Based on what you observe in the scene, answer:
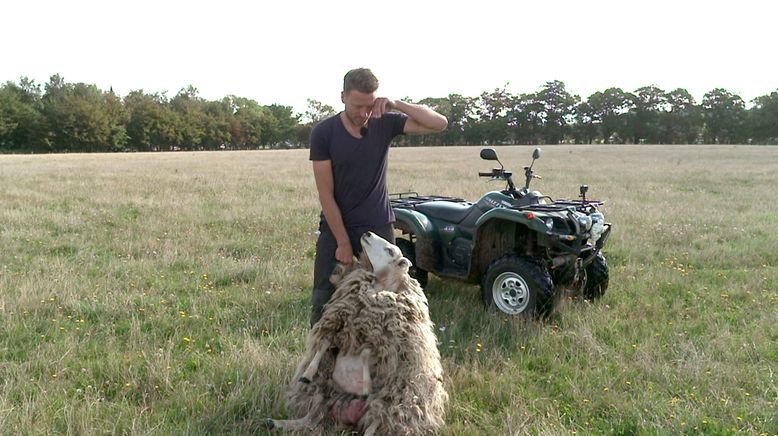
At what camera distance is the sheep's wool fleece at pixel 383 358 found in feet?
11.3

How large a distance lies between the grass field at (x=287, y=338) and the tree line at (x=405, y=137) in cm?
6922

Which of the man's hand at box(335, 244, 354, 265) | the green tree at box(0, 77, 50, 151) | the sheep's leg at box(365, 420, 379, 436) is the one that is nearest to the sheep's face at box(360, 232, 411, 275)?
the man's hand at box(335, 244, 354, 265)

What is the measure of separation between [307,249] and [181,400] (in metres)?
4.88

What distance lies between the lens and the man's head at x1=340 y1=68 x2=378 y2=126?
3646 mm

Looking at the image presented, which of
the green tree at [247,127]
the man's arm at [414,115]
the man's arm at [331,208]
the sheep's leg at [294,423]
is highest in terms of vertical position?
the green tree at [247,127]

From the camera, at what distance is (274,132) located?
101m

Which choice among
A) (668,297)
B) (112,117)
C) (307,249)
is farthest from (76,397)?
(112,117)

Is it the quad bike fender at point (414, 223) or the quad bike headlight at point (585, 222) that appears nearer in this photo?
the quad bike headlight at point (585, 222)

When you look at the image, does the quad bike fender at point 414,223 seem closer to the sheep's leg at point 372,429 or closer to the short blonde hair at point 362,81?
the short blonde hair at point 362,81

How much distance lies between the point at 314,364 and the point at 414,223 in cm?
298

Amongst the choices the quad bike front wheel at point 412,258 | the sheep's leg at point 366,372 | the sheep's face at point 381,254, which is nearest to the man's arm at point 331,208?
the sheep's face at point 381,254

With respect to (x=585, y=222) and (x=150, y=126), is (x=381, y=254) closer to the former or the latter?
(x=585, y=222)

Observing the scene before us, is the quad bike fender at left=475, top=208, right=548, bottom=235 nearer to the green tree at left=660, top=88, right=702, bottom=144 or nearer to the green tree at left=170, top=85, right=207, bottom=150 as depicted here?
A: the green tree at left=170, top=85, right=207, bottom=150

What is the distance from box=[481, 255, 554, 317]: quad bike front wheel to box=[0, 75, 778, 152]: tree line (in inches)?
2806
